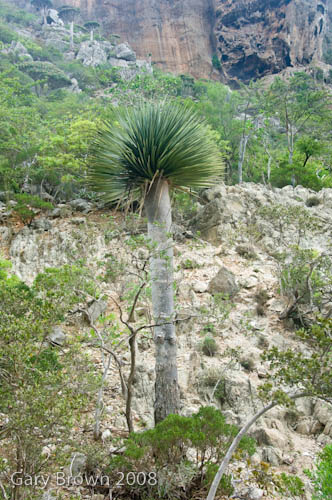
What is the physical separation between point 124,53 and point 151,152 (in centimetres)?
5553

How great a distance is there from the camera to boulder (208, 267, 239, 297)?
8070 mm

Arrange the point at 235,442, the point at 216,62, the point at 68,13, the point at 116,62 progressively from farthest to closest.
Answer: the point at 68,13
the point at 216,62
the point at 116,62
the point at 235,442

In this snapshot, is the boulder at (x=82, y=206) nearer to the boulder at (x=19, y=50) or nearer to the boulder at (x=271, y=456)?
the boulder at (x=271, y=456)

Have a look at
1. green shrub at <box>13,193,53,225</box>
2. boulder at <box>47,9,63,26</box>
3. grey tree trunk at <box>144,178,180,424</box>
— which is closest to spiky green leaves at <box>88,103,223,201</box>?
grey tree trunk at <box>144,178,180,424</box>

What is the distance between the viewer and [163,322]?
4.47 meters

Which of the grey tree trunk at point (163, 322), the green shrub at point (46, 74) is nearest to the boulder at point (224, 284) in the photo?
the grey tree trunk at point (163, 322)

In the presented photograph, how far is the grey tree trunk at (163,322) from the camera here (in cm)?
445

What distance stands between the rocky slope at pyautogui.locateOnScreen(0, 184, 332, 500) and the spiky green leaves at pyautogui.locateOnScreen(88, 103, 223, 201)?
634 millimetres

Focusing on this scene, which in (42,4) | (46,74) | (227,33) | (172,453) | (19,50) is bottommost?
(172,453)

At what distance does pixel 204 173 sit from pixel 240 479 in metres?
3.82

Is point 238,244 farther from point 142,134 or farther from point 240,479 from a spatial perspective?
point 240,479

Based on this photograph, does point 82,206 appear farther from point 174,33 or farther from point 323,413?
point 174,33

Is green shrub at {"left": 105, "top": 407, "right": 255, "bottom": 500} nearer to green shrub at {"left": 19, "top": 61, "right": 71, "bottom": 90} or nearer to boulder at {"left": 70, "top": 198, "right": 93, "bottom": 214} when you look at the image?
boulder at {"left": 70, "top": 198, "right": 93, "bottom": 214}

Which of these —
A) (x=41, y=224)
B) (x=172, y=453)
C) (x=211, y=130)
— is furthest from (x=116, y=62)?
(x=172, y=453)
